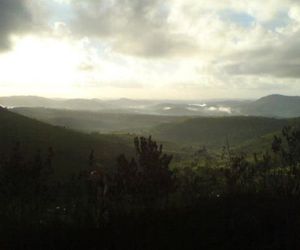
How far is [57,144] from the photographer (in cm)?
8812

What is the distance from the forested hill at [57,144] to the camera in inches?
3036

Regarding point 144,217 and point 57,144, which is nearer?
point 144,217

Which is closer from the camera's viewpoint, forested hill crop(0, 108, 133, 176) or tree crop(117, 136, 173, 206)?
tree crop(117, 136, 173, 206)

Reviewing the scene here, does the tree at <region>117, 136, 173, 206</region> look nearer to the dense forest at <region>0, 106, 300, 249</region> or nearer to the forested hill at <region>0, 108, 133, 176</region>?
the dense forest at <region>0, 106, 300, 249</region>

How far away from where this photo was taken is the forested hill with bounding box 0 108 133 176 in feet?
253

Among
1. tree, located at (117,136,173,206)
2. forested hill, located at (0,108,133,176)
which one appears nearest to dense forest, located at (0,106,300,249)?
tree, located at (117,136,173,206)

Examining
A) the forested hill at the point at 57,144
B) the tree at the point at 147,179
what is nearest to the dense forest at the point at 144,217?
the tree at the point at 147,179

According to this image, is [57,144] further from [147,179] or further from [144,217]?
[144,217]

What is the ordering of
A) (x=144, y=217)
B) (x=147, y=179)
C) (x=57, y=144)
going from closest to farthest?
(x=144, y=217), (x=147, y=179), (x=57, y=144)

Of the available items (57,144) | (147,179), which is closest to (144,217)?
(147,179)

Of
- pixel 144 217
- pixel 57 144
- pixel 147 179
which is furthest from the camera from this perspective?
pixel 57 144

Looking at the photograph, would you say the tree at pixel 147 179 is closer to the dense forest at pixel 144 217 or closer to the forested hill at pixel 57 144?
the dense forest at pixel 144 217

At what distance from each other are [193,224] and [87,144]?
78.4 metres

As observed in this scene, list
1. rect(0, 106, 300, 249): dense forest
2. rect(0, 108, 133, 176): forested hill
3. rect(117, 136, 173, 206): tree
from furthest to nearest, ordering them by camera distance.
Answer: rect(0, 108, 133, 176): forested hill < rect(117, 136, 173, 206): tree < rect(0, 106, 300, 249): dense forest
